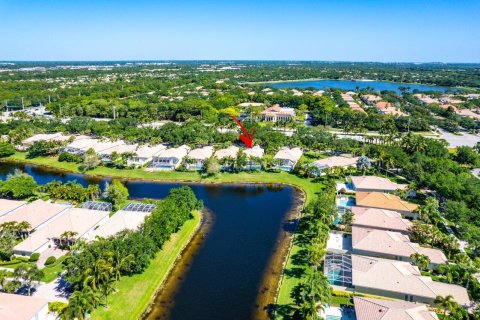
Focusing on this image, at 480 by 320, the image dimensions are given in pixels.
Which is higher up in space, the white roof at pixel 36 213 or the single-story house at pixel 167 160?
the single-story house at pixel 167 160

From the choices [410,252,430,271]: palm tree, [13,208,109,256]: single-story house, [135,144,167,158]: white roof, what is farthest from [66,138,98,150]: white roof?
[410,252,430,271]: palm tree

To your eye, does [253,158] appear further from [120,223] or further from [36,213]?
[36,213]

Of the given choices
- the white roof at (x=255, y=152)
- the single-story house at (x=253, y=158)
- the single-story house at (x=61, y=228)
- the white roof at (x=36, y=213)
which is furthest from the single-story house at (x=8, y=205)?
the white roof at (x=255, y=152)

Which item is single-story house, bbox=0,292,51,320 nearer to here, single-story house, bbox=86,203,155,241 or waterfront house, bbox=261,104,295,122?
single-story house, bbox=86,203,155,241

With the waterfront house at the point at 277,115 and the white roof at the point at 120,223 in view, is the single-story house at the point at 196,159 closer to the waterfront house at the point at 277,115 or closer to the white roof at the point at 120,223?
the white roof at the point at 120,223

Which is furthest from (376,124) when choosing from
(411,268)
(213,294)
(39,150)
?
(39,150)

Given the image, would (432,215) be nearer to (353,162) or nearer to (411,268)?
(411,268)

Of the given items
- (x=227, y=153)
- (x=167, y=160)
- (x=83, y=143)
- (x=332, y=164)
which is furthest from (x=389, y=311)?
(x=83, y=143)
